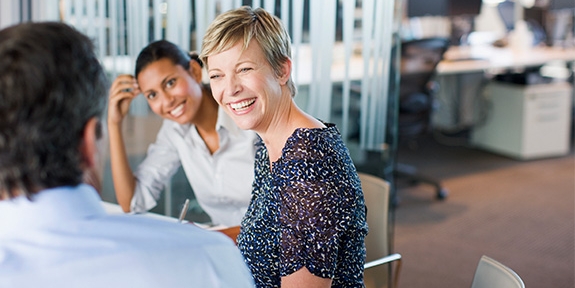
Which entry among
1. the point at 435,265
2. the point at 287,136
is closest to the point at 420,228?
the point at 435,265

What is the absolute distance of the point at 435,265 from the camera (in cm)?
361

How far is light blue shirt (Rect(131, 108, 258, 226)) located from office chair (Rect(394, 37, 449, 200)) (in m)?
2.43

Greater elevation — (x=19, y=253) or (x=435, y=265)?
(x=19, y=253)

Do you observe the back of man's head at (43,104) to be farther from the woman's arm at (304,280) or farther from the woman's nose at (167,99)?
the woman's nose at (167,99)

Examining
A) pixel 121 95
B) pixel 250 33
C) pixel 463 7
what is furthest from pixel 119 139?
pixel 463 7

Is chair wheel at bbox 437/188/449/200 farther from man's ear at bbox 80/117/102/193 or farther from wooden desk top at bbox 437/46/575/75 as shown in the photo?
man's ear at bbox 80/117/102/193

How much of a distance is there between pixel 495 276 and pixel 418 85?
321cm

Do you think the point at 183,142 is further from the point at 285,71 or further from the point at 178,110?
the point at 285,71

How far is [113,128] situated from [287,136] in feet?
3.24

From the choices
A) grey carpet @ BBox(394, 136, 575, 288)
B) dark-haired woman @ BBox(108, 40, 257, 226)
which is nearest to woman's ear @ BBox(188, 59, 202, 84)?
dark-haired woman @ BBox(108, 40, 257, 226)

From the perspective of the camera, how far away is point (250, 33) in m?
1.72

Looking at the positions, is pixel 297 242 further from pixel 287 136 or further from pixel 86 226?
pixel 86 226

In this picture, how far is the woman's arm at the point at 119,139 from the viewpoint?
2451 mm

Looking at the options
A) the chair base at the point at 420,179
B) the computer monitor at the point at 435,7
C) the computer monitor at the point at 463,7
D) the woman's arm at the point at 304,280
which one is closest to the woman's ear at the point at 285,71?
the woman's arm at the point at 304,280
